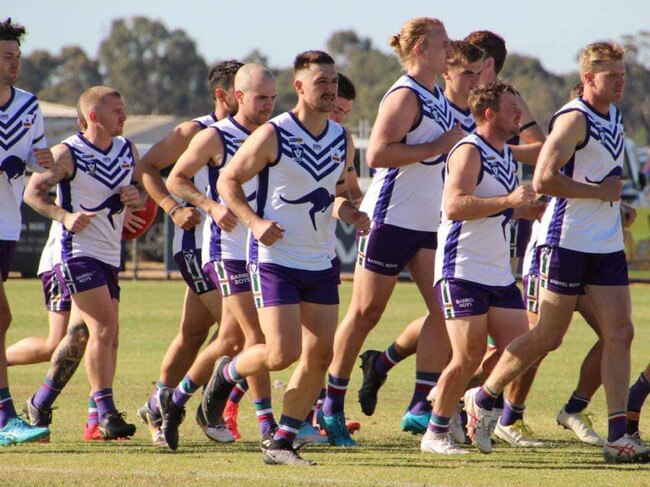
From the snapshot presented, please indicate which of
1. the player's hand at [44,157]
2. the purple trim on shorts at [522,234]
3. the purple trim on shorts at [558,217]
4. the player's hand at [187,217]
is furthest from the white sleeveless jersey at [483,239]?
the player's hand at [44,157]

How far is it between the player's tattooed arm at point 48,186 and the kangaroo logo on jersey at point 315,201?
1.85 metres

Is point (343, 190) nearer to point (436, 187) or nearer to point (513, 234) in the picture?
point (436, 187)

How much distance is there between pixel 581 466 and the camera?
827 centimetres

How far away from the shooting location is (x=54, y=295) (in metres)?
10.0

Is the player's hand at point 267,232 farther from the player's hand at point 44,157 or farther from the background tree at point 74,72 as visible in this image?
the background tree at point 74,72

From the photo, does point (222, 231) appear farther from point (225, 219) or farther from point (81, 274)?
point (81, 274)

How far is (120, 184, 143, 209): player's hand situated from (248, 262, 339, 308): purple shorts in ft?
5.41

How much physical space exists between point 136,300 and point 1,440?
14602mm

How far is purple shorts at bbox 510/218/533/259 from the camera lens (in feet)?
34.1

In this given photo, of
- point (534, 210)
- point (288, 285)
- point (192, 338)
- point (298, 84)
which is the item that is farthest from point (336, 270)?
point (192, 338)

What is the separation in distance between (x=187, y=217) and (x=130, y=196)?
0.56 meters

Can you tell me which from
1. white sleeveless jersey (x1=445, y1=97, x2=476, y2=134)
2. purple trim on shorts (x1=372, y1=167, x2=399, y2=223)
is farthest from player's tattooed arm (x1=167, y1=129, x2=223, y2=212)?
white sleeveless jersey (x1=445, y1=97, x2=476, y2=134)

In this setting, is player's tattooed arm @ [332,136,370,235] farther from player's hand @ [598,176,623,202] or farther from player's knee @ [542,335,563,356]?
player's hand @ [598,176,623,202]

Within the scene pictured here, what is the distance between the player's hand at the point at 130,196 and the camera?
31.3 feet
